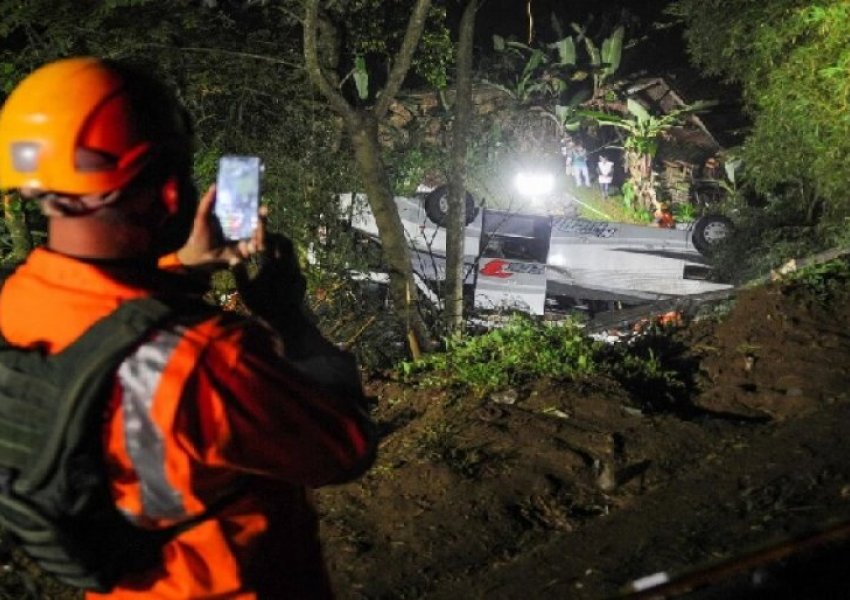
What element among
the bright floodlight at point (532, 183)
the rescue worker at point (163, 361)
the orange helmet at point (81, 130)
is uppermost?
the orange helmet at point (81, 130)

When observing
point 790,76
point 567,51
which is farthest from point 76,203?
point 567,51

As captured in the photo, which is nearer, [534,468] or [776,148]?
[534,468]

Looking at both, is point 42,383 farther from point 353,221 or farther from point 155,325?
point 353,221

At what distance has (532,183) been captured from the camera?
62.0 feet

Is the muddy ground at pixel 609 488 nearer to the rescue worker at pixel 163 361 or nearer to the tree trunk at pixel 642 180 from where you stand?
the rescue worker at pixel 163 361

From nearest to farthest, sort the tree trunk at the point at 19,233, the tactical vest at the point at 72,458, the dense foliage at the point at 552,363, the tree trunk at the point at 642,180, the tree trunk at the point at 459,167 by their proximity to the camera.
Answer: the tactical vest at the point at 72,458 < the dense foliage at the point at 552,363 < the tree trunk at the point at 19,233 < the tree trunk at the point at 459,167 < the tree trunk at the point at 642,180

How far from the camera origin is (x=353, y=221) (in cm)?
955

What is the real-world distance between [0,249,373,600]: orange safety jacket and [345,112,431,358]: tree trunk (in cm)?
670

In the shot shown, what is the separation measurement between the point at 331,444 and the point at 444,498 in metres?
3.29

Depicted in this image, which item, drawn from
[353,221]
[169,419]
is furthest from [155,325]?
[353,221]

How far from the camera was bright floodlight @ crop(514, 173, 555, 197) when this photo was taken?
18.8 m

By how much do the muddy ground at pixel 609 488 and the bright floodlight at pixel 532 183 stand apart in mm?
12541

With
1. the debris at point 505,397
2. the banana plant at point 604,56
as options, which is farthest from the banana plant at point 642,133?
the debris at point 505,397

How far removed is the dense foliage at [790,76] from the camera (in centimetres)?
1045
